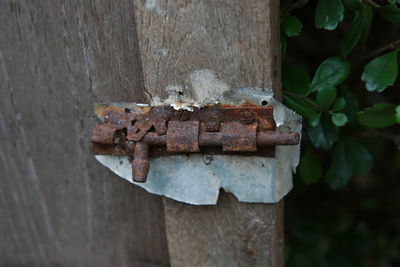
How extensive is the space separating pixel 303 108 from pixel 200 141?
227mm

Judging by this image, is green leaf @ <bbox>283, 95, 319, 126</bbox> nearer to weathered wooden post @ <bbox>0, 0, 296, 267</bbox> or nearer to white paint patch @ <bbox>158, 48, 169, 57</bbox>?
weathered wooden post @ <bbox>0, 0, 296, 267</bbox>

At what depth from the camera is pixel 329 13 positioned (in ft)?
Answer: 2.38

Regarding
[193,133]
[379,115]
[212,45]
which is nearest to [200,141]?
[193,133]

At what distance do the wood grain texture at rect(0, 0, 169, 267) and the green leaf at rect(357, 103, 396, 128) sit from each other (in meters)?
0.43

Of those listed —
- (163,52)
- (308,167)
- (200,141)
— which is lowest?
(308,167)

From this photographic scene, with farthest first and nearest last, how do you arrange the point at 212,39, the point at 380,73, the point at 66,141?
the point at 66,141, the point at 380,73, the point at 212,39

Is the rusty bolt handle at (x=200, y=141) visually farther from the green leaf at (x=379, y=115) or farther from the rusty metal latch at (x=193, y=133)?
the green leaf at (x=379, y=115)

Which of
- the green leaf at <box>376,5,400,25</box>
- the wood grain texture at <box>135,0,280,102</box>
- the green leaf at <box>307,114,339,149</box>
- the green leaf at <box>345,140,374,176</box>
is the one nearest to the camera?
the wood grain texture at <box>135,0,280,102</box>

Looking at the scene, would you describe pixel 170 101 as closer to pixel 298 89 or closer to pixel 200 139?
pixel 200 139

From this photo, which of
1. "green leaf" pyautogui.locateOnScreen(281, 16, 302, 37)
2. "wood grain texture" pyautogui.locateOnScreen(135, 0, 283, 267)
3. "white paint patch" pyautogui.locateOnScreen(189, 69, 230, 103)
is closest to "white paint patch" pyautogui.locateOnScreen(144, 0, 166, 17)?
"wood grain texture" pyautogui.locateOnScreen(135, 0, 283, 267)

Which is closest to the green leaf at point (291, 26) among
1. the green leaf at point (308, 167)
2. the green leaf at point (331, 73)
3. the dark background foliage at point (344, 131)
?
the dark background foliage at point (344, 131)

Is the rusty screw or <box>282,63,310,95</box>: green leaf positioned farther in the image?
<box>282,63,310,95</box>: green leaf

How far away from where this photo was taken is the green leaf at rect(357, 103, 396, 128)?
802 mm

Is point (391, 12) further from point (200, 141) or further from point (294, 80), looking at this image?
point (200, 141)
